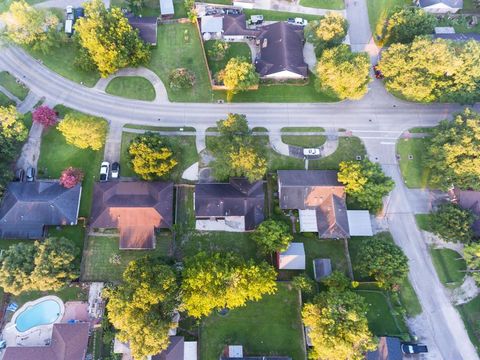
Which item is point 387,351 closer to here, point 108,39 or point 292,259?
point 292,259

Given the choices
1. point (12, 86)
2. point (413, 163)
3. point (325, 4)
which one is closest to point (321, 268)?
point (413, 163)

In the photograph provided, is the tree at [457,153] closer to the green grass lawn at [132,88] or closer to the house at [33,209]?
the green grass lawn at [132,88]

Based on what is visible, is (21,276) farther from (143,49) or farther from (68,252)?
(143,49)

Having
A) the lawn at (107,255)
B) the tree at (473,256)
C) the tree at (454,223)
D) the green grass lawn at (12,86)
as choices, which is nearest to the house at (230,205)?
the lawn at (107,255)

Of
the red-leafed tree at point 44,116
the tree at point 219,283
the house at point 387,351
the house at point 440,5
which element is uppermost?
the house at point 440,5

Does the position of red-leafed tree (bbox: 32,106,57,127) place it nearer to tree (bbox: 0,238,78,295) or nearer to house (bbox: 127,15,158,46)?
tree (bbox: 0,238,78,295)

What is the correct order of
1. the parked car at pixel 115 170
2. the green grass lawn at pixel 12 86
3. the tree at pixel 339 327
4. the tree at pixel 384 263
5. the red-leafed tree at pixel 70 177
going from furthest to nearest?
the green grass lawn at pixel 12 86
the parked car at pixel 115 170
the red-leafed tree at pixel 70 177
the tree at pixel 384 263
the tree at pixel 339 327

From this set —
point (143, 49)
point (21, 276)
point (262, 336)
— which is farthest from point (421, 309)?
point (143, 49)
